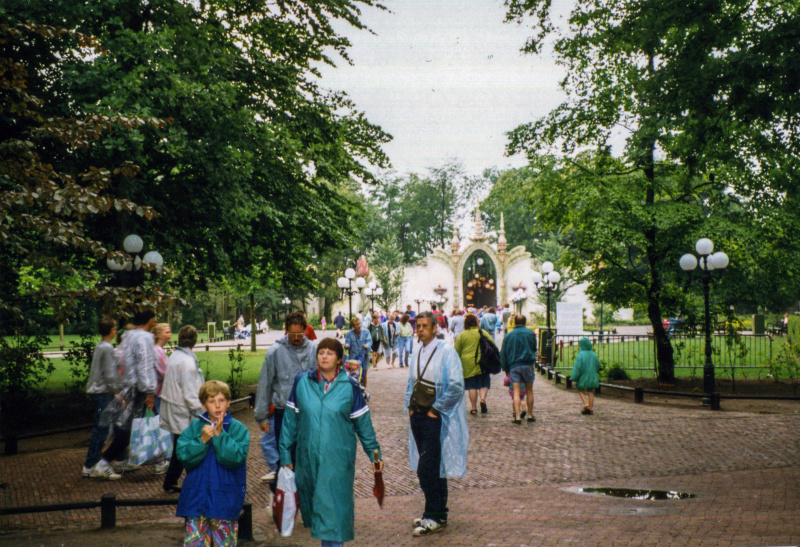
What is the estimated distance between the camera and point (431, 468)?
6219 mm

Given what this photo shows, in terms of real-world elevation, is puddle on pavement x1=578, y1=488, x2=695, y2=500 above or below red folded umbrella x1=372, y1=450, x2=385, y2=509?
below

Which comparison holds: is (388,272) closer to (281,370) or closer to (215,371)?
(215,371)

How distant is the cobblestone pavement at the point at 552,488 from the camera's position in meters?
5.94

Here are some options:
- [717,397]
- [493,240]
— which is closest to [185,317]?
[493,240]

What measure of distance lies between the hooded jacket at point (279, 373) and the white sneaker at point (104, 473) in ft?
9.03

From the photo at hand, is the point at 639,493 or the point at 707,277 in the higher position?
the point at 707,277

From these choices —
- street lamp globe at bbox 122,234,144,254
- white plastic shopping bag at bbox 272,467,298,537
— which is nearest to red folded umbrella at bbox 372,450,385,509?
white plastic shopping bag at bbox 272,467,298,537

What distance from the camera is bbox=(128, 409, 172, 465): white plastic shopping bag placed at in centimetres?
828

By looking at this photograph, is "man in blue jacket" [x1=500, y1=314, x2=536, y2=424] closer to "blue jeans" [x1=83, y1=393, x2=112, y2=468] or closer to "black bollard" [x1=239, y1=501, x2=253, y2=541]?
"blue jeans" [x1=83, y1=393, x2=112, y2=468]

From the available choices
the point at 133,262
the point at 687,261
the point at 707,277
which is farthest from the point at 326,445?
the point at 687,261

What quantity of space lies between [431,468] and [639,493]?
8.68ft

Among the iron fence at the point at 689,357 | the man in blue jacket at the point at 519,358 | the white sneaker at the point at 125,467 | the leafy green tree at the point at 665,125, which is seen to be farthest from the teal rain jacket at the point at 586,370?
the white sneaker at the point at 125,467

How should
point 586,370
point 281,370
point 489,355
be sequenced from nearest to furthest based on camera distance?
point 281,370 < point 489,355 < point 586,370

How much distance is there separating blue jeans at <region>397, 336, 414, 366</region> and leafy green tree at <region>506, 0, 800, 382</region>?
7185mm
